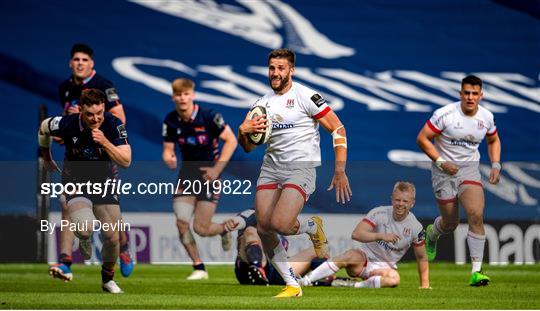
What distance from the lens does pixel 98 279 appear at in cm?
1368

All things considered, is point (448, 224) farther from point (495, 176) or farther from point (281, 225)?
point (281, 225)

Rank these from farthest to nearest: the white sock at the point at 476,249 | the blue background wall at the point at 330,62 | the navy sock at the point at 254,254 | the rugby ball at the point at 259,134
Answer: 1. the blue background wall at the point at 330,62
2. the white sock at the point at 476,249
3. the navy sock at the point at 254,254
4. the rugby ball at the point at 259,134

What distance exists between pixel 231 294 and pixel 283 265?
0.76m

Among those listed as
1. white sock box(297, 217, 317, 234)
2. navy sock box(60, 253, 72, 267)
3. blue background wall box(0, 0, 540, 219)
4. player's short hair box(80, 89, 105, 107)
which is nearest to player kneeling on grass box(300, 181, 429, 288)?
A: white sock box(297, 217, 317, 234)

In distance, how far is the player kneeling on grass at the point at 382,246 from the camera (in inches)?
482

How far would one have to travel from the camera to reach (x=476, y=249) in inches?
515

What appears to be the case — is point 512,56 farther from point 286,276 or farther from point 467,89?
point 286,276

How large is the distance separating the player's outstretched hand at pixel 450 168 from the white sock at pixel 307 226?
6.90 ft

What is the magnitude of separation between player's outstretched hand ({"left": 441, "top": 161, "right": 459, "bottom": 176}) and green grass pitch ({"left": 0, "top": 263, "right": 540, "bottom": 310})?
1.18 meters

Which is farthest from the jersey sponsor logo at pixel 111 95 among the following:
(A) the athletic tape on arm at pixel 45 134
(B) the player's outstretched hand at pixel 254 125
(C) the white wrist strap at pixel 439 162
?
(C) the white wrist strap at pixel 439 162

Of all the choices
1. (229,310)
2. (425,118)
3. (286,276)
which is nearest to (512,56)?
(425,118)

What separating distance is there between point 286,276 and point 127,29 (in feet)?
33.8

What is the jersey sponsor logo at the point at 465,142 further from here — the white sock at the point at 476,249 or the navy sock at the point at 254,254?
the navy sock at the point at 254,254

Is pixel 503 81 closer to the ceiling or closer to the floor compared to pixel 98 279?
closer to the ceiling
